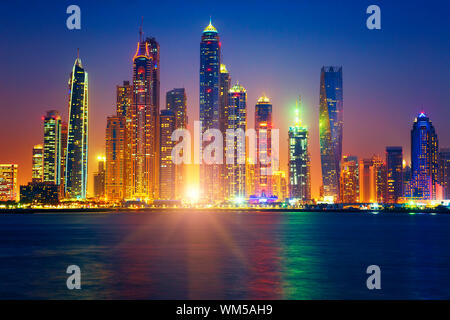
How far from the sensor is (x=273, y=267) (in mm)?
55562

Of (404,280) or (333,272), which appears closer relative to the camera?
(404,280)

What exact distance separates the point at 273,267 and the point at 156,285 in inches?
611
